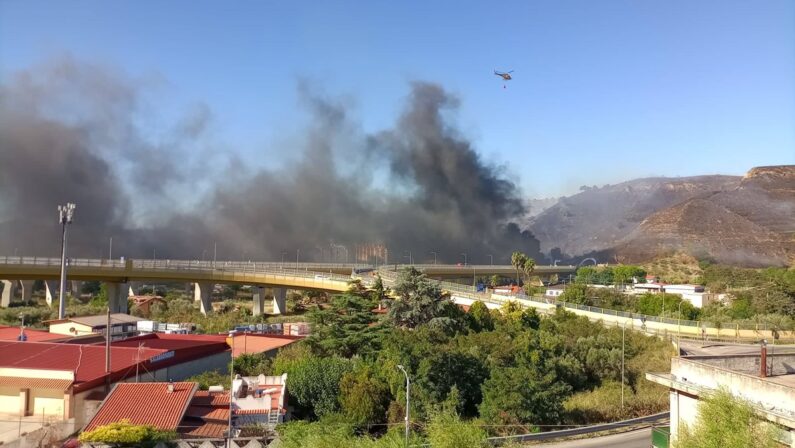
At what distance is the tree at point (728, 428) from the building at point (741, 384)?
81 centimetres

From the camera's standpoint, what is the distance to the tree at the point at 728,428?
48.8ft

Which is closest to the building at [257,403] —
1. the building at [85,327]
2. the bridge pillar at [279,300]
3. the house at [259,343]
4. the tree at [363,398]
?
the tree at [363,398]

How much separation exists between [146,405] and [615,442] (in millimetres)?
19940

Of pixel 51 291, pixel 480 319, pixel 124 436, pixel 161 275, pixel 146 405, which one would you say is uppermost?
pixel 161 275

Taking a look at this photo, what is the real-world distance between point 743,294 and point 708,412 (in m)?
63.6

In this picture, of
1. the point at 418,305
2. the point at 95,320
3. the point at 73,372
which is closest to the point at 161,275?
the point at 95,320

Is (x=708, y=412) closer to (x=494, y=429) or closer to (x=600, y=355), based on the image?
(x=494, y=429)

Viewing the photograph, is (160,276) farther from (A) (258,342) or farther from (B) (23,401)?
(B) (23,401)

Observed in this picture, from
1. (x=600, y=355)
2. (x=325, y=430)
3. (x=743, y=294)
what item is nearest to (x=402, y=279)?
(x=600, y=355)

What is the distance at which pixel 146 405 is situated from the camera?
84.7 ft

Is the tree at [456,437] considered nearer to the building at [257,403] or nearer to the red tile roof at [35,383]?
the building at [257,403]

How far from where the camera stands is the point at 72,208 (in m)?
51.5

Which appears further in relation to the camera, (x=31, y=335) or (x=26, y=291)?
(x=26, y=291)

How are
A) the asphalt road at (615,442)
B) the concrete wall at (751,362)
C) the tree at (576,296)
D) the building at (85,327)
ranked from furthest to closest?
the tree at (576,296), the building at (85,327), the asphalt road at (615,442), the concrete wall at (751,362)
